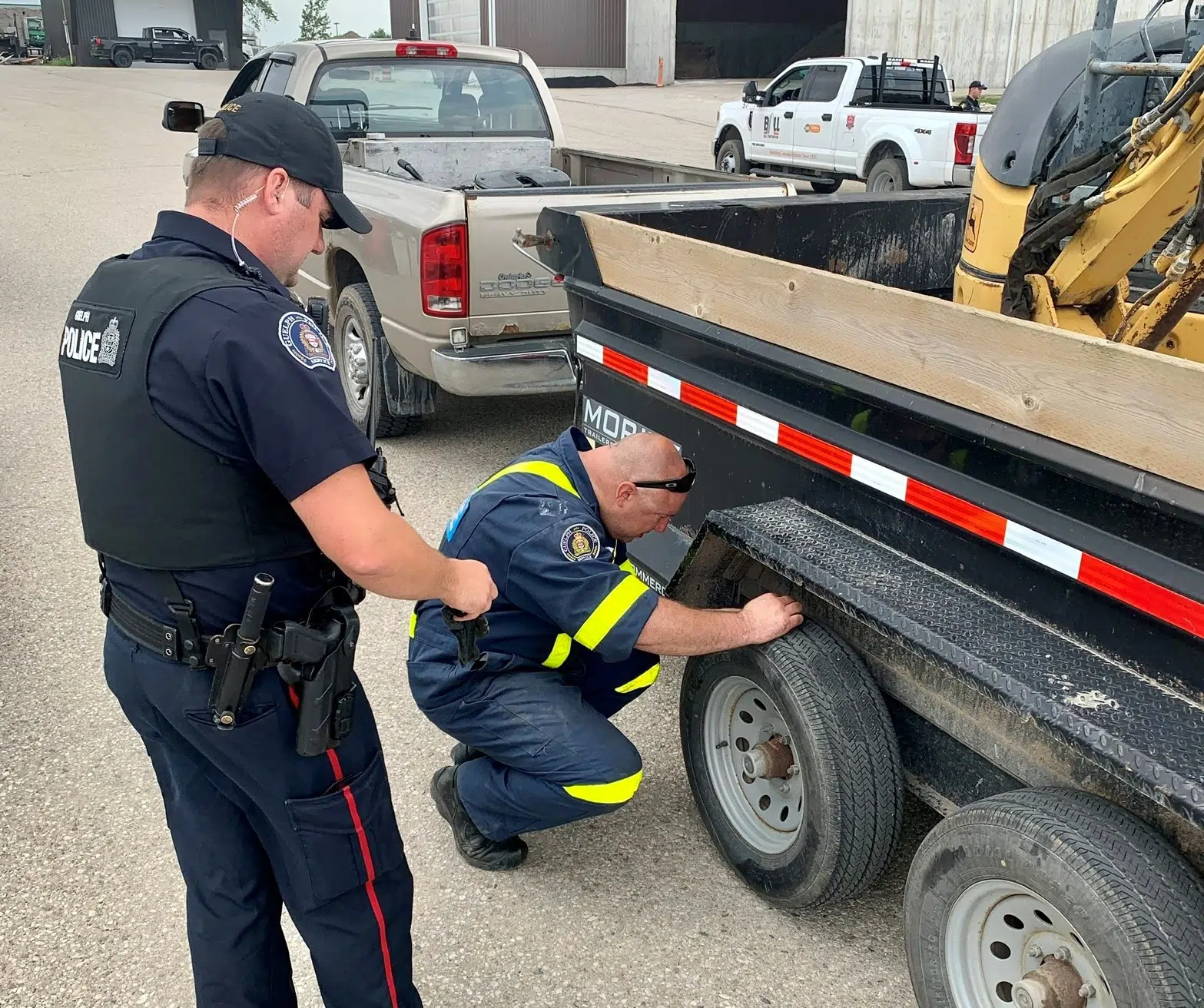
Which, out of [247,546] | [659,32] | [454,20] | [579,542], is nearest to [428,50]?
[579,542]

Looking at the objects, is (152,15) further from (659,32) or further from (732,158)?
(732,158)

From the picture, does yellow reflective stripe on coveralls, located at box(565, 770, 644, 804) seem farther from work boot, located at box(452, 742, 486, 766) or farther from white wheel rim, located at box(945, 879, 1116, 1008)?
white wheel rim, located at box(945, 879, 1116, 1008)

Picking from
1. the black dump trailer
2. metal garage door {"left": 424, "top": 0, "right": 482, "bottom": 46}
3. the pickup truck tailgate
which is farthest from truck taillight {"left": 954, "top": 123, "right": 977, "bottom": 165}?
metal garage door {"left": 424, "top": 0, "right": 482, "bottom": 46}

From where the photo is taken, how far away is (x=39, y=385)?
22.9 feet

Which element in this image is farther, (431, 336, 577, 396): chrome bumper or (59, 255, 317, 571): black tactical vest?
(431, 336, 577, 396): chrome bumper

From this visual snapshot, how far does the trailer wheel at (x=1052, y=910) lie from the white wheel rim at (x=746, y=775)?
0.51m

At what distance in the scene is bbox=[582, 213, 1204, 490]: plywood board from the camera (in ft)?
5.75

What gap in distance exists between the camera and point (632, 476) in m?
2.73

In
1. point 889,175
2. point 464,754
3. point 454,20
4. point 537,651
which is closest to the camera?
point 537,651

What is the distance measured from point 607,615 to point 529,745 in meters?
0.42

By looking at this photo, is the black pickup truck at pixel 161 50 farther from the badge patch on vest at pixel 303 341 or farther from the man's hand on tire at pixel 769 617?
the badge patch on vest at pixel 303 341

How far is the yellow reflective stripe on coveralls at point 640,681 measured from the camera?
2961 millimetres

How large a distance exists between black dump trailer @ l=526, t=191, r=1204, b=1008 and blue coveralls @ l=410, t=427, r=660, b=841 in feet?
0.95

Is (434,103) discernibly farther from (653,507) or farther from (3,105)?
Result: (3,105)
